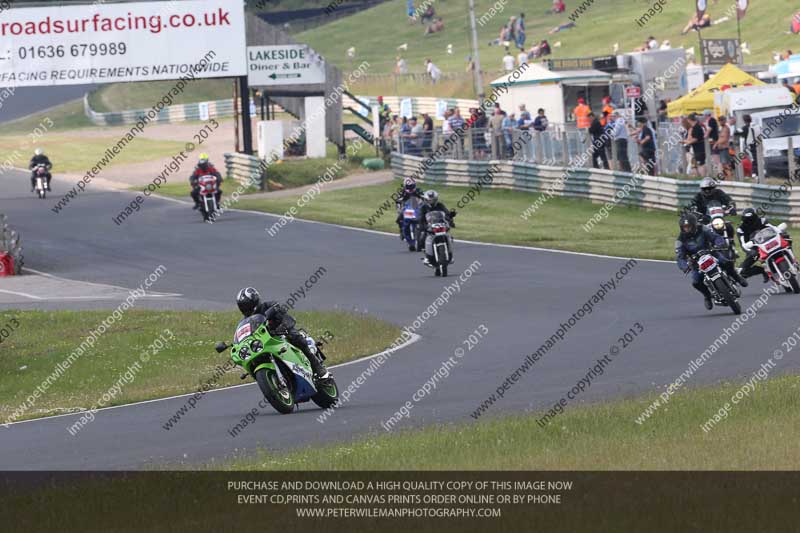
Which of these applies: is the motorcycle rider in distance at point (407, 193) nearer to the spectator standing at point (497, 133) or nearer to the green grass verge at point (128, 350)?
the green grass verge at point (128, 350)

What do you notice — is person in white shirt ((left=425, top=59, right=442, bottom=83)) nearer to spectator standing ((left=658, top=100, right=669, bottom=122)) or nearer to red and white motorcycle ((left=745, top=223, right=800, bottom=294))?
spectator standing ((left=658, top=100, right=669, bottom=122))

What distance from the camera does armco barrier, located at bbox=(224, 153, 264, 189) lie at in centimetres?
4384

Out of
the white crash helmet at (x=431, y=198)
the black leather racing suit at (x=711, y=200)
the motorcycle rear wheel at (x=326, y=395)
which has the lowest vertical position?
the motorcycle rear wheel at (x=326, y=395)

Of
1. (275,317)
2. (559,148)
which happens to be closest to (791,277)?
(275,317)

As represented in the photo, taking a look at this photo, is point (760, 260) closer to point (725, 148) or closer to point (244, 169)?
point (725, 148)

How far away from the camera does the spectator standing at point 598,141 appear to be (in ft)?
111

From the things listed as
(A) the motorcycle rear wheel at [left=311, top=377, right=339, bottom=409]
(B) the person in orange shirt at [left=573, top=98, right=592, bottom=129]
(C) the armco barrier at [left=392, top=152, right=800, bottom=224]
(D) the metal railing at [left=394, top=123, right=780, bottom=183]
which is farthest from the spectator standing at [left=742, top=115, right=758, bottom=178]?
(A) the motorcycle rear wheel at [left=311, top=377, right=339, bottom=409]

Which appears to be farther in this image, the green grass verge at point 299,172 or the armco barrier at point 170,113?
the armco barrier at point 170,113

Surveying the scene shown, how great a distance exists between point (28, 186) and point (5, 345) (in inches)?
1138

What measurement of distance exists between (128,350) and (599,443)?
1018cm

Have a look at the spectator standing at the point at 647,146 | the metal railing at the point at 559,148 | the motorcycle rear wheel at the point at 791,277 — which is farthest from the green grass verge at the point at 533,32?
the motorcycle rear wheel at the point at 791,277

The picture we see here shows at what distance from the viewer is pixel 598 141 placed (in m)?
34.1

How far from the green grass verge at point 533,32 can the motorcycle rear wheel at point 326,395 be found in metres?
46.5

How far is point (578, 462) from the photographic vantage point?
9.66m
